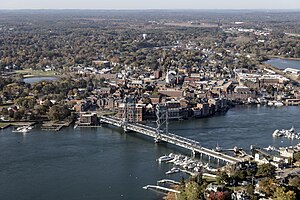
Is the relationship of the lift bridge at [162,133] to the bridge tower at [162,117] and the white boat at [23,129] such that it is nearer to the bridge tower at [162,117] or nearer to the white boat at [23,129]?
the bridge tower at [162,117]

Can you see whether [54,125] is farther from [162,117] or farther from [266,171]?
[266,171]

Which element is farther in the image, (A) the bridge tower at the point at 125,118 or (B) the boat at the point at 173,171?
(A) the bridge tower at the point at 125,118

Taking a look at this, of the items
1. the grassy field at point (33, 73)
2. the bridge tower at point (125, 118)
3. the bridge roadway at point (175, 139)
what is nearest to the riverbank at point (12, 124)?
the bridge roadway at point (175, 139)

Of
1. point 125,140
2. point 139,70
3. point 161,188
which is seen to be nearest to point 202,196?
point 161,188

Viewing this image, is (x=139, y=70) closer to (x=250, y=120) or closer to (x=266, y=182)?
(x=250, y=120)

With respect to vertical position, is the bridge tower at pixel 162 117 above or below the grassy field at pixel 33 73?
above

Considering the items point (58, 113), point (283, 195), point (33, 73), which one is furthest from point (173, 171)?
point (33, 73)
